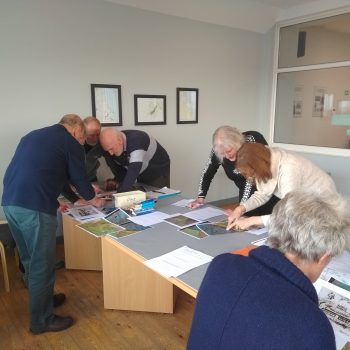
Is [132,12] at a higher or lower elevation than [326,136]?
higher

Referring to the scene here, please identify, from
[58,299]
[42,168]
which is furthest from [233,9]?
[58,299]

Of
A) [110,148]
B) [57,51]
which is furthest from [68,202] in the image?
[57,51]

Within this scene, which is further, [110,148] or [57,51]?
[57,51]

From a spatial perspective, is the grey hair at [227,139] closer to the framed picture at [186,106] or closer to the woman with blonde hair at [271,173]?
the woman with blonde hair at [271,173]

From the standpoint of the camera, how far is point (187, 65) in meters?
4.12

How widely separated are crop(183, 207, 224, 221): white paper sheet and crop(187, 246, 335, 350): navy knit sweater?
3.98 ft

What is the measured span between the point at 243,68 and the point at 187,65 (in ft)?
3.39

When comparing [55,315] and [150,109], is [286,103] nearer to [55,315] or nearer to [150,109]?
[150,109]

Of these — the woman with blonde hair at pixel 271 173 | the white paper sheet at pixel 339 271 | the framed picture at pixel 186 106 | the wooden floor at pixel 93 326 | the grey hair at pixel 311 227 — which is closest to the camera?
the grey hair at pixel 311 227

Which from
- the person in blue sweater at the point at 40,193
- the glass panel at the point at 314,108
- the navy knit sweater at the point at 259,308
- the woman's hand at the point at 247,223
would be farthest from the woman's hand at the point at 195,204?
the glass panel at the point at 314,108

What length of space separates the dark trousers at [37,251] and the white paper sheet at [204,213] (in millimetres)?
879

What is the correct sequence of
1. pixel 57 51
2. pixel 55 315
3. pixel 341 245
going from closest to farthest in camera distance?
1. pixel 341 245
2. pixel 55 315
3. pixel 57 51

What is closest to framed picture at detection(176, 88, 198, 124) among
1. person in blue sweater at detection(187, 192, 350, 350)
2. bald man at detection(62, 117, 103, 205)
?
bald man at detection(62, 117, 103, 205)

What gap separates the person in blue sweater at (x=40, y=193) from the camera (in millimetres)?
1879
